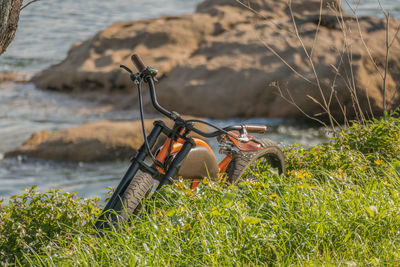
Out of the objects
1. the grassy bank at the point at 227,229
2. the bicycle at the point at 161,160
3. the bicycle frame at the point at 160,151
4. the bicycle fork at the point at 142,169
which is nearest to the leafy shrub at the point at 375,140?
the grassy bank at the point at 227,229

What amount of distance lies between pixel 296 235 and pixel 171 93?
722 centimetres

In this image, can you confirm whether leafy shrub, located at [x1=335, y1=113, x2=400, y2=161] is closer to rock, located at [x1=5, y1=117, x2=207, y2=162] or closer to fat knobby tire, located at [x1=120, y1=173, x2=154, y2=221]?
fat knobby tire, located at [x1=120, y1=173, x2=154, y2=221]

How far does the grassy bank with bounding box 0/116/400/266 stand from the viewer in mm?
3123

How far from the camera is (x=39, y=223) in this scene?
12.1 ft

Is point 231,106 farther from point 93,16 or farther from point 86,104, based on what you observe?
point 93,16

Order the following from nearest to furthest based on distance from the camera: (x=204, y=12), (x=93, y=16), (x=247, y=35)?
(x=247, y=35) < (x=204, y=12) < (x=93, y=16)

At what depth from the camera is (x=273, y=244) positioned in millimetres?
3240

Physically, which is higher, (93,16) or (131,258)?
(131,258)

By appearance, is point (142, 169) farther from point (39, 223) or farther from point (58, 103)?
point (58, 103)

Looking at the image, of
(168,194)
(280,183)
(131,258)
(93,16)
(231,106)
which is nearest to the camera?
(131,258)

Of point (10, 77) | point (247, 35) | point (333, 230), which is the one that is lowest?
point (10, 77)

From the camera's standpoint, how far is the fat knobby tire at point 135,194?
11.2 feet

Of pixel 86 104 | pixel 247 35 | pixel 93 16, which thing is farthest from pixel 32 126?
pixel 93 16

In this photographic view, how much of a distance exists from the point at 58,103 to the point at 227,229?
872 cm
